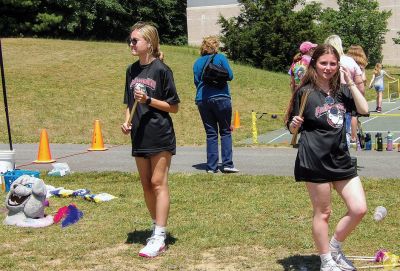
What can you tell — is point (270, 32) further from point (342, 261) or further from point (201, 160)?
point (342, 261)

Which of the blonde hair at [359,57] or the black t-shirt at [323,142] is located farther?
the blonde hair at [359,57]

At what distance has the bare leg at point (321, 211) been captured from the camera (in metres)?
4.25

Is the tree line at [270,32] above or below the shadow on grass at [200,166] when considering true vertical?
above

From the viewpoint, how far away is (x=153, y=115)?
16.6 ft

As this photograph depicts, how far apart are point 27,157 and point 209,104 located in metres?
4.56

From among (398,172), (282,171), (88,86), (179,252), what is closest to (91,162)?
(282,171)

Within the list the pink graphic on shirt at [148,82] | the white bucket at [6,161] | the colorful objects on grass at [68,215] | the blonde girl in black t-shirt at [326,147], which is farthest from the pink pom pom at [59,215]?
the blonde girl in black t-shirt at [326,147]

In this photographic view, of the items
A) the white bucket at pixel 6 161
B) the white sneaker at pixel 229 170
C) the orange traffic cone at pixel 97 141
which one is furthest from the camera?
the orange traffic cone at pixel 97 141

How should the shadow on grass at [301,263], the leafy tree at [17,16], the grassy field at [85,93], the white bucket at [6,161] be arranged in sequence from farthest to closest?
the leafy tree at [17,16], the grassy field at [85,93], the white bucket at [6,161], the shadow on grass at [301,263]

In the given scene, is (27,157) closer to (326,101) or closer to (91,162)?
(91,162)

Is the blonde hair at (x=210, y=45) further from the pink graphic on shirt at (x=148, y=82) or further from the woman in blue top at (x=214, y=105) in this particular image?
the pink graphic on shirt at (x=148, y=82)

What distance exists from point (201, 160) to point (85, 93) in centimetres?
1207

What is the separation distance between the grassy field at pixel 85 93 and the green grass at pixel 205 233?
6844 millimetres

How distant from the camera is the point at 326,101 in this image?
4.29 m
